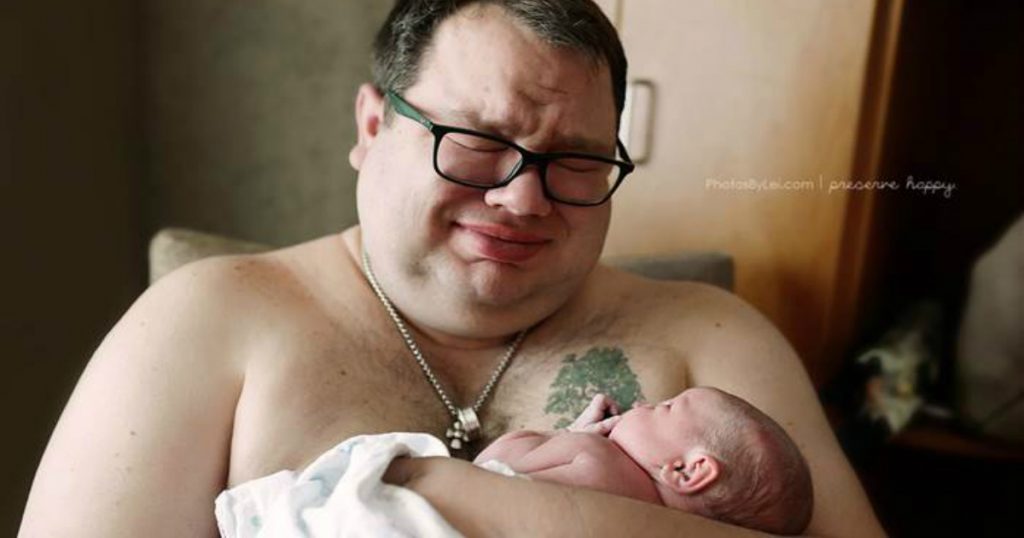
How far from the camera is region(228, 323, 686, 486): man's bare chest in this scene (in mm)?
1136

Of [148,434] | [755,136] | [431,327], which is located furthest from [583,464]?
[755,136]

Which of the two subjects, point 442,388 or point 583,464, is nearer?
point 583,464

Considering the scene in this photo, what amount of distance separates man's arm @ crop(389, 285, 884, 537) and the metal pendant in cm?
30

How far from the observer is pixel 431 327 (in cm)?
131

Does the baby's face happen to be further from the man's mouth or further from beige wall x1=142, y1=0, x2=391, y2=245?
beige wall x1=142, y1=0, x2=391, y2=245

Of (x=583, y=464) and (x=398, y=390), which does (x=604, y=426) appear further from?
(x=398, y=390)

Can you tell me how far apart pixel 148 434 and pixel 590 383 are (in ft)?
1.80

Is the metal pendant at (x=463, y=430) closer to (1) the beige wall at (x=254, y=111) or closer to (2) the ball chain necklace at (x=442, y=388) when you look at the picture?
(2) the ball chain necklace at (x=442, y=388)

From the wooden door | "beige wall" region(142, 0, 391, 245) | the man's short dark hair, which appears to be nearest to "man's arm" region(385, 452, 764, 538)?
the man's short dark hair

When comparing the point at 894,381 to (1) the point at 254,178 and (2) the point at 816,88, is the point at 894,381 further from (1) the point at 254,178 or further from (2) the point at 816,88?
(1) the point at 254,178

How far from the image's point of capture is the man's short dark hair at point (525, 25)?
1.21 meters

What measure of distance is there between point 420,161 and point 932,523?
4.85 ft

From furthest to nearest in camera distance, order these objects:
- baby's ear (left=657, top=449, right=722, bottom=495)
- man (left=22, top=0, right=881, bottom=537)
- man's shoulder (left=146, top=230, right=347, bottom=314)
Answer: man's shoulder (left=146, top=230, right=347, bottom=314)
man (left=22, top=0, right=881, bottom=537)
baby's ear (left=657, top=449, right=722, bottom=495)

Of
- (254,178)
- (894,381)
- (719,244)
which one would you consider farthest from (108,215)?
(894,381)
